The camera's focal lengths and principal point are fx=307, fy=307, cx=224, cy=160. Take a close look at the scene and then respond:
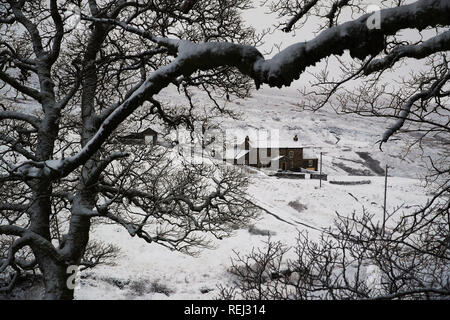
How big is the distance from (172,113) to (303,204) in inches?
896

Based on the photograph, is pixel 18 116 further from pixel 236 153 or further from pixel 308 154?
pixel 308 154

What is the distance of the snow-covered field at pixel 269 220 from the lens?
48.2 ft

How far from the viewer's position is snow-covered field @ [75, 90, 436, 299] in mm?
14677

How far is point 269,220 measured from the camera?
23703mm

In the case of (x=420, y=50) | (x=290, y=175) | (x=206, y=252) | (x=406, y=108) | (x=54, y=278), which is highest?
(x=290, y=175)

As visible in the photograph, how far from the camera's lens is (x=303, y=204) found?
1134 inches

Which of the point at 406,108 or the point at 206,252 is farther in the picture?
the point at 206,252

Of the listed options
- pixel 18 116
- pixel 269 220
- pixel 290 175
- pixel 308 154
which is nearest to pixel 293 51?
pixel 18 116

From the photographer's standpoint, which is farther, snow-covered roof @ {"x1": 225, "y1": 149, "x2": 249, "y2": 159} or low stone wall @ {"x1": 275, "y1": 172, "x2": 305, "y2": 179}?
snow-covered roof @ {"x1": 225, "y1": 149, "x2": 249, "y2": 159}

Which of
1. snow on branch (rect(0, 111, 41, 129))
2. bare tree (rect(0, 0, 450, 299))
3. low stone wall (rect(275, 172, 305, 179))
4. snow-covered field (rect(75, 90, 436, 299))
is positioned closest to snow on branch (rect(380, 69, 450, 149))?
bare tree (rect(0, 0, 450, 299))

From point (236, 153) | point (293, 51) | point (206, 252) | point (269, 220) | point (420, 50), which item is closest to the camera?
point (293, 51)

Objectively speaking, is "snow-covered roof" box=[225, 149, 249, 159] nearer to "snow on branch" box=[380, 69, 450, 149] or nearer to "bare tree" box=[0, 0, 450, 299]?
"bare tree" box=[0, 0, 450, 299]

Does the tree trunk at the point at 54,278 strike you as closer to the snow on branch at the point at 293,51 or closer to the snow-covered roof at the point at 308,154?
the snow on branch at the point at 293,51
